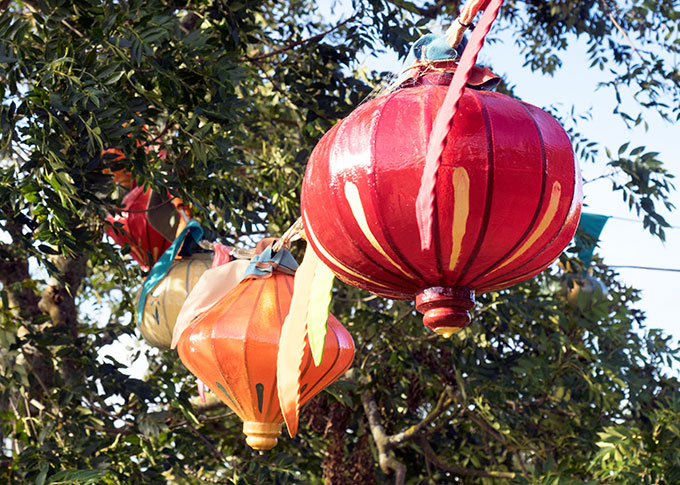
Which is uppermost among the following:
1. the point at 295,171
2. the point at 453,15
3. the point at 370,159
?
the point at 370,159

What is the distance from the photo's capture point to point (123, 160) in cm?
304

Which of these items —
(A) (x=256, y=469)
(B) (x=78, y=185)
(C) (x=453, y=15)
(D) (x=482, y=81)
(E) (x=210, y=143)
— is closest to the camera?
(D) (x=482, y=81)

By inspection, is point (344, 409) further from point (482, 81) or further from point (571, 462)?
point (482, 81)

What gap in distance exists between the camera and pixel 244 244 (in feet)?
16.3

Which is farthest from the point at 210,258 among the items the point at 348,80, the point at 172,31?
the point at 348,80

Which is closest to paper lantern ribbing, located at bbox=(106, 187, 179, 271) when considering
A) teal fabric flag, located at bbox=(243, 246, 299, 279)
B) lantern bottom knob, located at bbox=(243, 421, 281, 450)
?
teal fabric flag, located at bbox=(243, 246, 299, 279)

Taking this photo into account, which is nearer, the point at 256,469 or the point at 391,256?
the point at 391,256

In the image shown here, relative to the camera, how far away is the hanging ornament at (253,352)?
7.38 feet

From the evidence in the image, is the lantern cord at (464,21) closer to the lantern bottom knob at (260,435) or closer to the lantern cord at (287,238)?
the lantern cord at (287,238)

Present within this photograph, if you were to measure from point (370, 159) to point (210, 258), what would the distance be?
1.95 metres

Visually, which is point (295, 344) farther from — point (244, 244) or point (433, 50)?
point (244, 244)

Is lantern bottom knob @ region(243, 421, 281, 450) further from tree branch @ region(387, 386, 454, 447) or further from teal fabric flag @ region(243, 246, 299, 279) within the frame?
tree branch @ region(387, 386, 454, 447)

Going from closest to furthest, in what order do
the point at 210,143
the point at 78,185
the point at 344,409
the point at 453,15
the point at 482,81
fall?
the point at 482,81 → the point at 78,185 → the point at 210,143 → the point at 344,409 → the point at 453,15

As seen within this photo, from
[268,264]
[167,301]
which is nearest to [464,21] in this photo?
[268,264]
